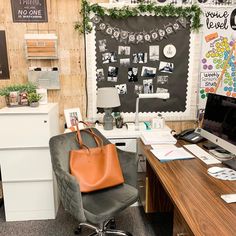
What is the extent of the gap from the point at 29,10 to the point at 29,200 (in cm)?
183

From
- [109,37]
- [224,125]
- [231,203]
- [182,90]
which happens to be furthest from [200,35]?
[231,203]

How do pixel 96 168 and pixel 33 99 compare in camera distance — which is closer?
pixel 96 168

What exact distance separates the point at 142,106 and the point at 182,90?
469 mm

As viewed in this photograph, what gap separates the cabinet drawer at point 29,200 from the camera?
232 centimetres

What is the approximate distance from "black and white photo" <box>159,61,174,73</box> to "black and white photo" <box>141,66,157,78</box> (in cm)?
7

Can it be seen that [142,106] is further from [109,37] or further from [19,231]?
[19,231]

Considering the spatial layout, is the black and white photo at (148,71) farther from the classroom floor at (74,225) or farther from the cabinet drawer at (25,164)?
the classroom floor at (74,225)

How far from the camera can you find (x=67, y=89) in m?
2.62

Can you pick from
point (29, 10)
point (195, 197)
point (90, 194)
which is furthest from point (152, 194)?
point (29, 10)

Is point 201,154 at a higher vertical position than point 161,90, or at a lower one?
lower

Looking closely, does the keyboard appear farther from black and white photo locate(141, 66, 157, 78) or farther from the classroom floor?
black and white photo locate(141, 66, 157, 78)

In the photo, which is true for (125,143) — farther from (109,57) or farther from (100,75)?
(109,57)

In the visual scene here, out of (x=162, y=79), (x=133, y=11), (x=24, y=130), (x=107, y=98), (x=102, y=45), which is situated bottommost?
(x=24, y=130)

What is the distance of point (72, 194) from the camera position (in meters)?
1.58
